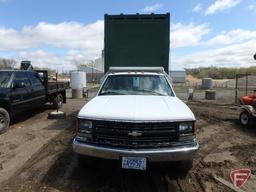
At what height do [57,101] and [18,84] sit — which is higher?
[18,84]

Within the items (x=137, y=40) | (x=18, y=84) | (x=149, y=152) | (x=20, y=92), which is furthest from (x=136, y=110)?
(x=137, y=40)

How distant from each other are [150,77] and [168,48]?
15.6 ft

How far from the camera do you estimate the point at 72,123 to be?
1233 cm

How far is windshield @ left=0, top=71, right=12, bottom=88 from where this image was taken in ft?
37.1

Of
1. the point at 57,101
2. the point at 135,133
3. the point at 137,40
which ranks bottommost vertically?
the point at 57,101

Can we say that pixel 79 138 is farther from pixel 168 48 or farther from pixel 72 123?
pixel 168 48

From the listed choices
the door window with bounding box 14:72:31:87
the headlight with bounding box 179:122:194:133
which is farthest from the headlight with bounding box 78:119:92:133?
the door window with bounding box 14:72:31:87

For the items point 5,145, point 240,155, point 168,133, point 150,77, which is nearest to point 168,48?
point 150,77

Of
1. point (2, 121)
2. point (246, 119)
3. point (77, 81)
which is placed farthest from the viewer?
point (77, 81)

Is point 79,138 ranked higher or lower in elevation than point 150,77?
lower

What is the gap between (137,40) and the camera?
13.0m

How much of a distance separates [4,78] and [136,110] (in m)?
6.94

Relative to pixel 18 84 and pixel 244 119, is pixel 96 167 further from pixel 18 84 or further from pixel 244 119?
pixel 244 119

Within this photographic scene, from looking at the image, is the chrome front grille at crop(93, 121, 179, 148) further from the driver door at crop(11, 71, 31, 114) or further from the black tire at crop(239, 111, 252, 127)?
the black tire at crop(239, 111, 252, 127)
